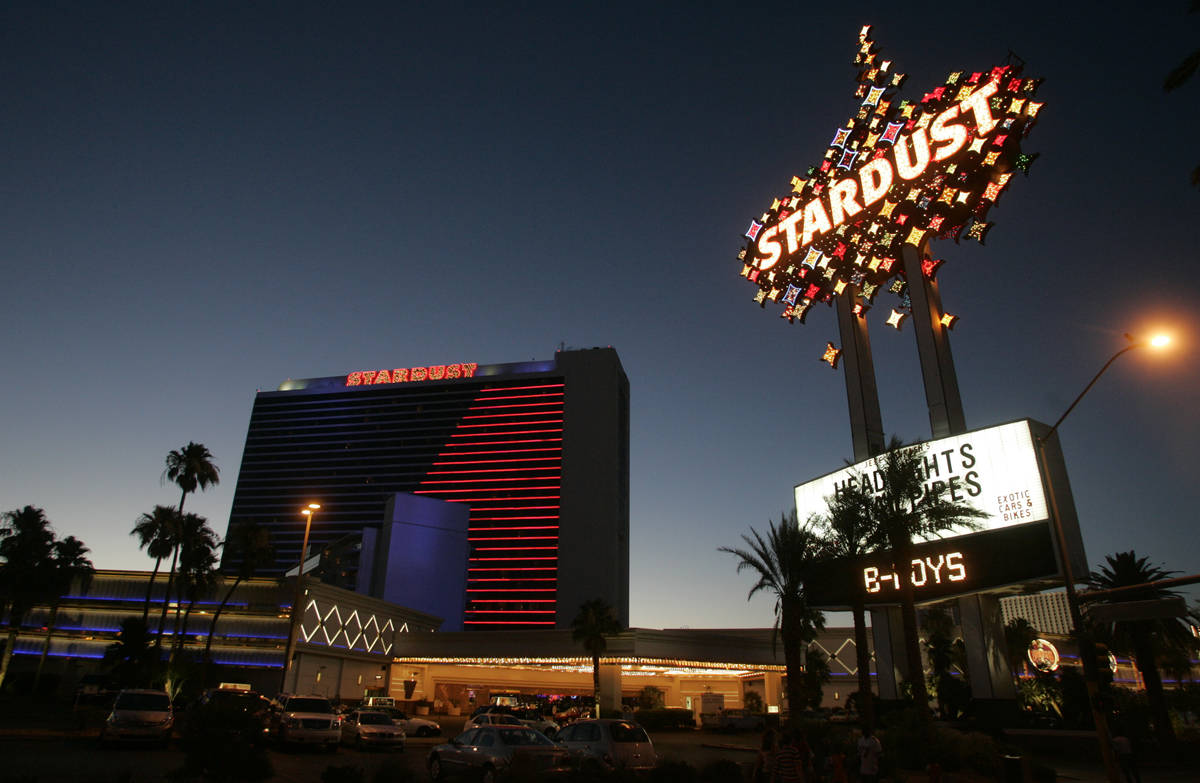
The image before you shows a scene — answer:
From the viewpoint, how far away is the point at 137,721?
822 inches

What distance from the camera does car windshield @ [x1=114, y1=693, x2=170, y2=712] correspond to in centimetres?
2136

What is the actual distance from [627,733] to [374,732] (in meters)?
10.3

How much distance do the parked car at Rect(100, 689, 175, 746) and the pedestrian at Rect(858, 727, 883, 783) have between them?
64.1 ft

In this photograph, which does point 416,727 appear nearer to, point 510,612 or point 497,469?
point 510,612

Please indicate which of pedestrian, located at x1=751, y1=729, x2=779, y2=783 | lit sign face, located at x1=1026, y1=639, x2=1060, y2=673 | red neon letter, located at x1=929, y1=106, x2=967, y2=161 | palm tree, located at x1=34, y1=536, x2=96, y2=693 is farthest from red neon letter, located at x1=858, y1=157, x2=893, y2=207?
palm tree, located at x1=34, y1=536, x2=96, y2=693

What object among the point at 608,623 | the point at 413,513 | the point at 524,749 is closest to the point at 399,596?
the point at 413,513

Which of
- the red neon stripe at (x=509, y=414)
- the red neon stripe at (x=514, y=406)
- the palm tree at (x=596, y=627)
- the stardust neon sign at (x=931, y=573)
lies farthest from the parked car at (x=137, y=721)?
the red neon stripe at (x=514, y=406)

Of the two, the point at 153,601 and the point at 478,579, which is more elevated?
the point at 478,579

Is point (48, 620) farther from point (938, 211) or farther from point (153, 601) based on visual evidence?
point (938, 211)

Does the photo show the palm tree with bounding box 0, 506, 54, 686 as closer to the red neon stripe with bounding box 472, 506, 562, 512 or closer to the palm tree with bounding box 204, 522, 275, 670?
the palm tree with bounding box 204, 522, 275, 670

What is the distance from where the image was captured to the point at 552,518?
156125 millimetres

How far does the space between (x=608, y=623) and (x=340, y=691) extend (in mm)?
20871

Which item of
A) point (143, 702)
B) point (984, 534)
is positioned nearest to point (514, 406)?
point (984, 534)

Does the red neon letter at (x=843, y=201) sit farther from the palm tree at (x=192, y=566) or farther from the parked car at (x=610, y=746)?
the palm tree at (x=192, y=566)
